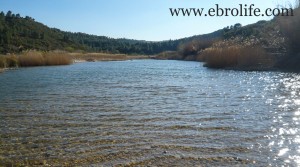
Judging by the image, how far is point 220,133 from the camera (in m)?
8.23

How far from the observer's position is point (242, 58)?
33.0m

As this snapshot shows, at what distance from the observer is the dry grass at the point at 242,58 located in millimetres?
31688

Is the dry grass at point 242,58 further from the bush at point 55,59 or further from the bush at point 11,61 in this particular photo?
the bush at point 11,61

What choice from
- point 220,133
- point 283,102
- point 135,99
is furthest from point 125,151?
point 283,102

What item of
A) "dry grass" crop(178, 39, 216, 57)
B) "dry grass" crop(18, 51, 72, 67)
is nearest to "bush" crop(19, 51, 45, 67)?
"dry grass" crop(18, 51, 72, 67)

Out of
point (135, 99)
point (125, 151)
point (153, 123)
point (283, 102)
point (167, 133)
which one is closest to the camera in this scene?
point (125, 151)

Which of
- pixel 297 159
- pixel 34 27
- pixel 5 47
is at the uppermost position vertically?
pixel 34 27

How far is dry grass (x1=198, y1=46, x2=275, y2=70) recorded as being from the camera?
3169 centimetres

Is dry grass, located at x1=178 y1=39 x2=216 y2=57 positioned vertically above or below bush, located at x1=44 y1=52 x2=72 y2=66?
above

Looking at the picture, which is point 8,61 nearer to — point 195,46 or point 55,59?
point 55,59

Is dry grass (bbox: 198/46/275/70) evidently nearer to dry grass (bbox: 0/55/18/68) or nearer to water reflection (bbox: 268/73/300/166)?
water reflection (bbox: 268/73/300/166)

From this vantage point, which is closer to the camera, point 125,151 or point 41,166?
point 41,166

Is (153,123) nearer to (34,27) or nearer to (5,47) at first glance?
(5,47)

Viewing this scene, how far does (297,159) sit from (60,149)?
4677 mm
